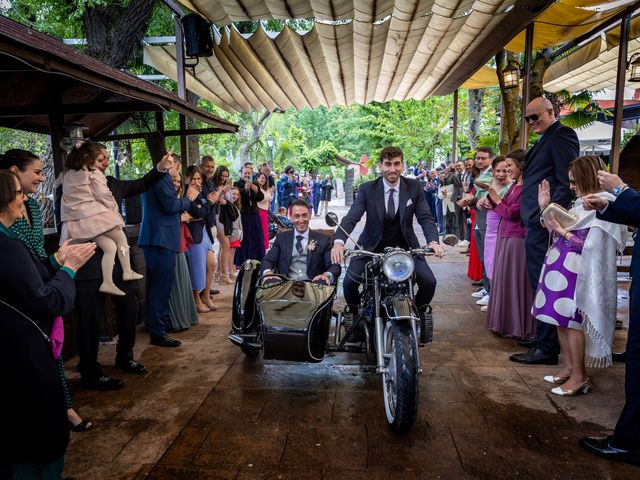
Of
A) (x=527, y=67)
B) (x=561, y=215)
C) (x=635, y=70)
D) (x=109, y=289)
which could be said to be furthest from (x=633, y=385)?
(x=635, y=70)

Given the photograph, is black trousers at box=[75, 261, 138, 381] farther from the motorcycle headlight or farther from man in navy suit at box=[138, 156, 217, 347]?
the motorcycle headlight

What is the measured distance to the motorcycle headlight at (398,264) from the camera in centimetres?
315

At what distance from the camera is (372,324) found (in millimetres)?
3730

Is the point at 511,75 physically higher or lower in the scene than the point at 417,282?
higher

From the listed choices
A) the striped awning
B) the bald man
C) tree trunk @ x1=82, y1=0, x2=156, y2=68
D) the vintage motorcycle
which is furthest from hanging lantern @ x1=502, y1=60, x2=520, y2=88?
tree trunk @ x1=82, y1=0, x2=156, y2=68

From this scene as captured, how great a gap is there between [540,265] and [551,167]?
0.86m

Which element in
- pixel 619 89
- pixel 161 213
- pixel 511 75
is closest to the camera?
pixel 161 213

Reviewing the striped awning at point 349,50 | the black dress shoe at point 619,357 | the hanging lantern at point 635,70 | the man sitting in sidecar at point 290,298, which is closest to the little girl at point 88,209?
the man sitting in sidecar at point 290,298

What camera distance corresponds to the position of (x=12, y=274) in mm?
1989

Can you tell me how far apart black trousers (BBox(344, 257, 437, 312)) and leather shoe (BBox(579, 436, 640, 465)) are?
4.70 feet

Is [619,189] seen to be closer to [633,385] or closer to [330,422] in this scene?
[633,385]

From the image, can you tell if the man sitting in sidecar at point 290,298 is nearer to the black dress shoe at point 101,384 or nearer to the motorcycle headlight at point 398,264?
the motorcycle headlight at point 398,264

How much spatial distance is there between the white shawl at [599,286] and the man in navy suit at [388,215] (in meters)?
1.10

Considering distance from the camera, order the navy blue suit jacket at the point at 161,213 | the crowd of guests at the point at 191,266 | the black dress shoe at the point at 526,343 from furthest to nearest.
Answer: the navy blue suit jacket at the point at 161,213, the black dress shoe at the point at 526,343, the crowd of guests at the point at 191,266
